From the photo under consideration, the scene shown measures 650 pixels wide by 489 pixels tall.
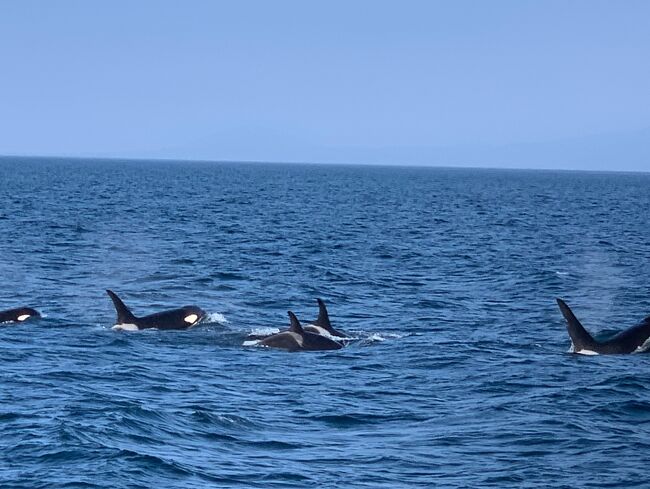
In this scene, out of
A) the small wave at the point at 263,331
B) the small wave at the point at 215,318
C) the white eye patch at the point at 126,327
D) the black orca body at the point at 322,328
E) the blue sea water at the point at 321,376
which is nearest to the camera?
the blue sea water at the point at 321,376

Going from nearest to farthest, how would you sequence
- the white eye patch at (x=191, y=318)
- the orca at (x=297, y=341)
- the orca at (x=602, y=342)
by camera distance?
1. the orca at (x=602, y=342)
2. the orca at (x=297, y=341)
3. the white eye patch at (x=191, y=318)

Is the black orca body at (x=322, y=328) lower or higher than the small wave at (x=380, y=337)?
higher

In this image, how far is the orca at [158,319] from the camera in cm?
3003

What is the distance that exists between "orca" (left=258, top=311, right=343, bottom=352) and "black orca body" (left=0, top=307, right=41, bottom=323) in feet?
21.9

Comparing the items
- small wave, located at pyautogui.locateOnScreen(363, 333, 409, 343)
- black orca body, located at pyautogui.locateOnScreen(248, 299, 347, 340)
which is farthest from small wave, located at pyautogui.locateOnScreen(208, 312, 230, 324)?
small wave, located at pyautogui.locateOnScreen(363, 333, 409, 343)

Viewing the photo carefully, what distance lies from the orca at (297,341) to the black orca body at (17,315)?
667cm

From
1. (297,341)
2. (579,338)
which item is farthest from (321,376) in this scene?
(579,338)

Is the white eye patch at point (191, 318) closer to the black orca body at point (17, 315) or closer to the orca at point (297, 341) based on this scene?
the orca at point (297, 341)

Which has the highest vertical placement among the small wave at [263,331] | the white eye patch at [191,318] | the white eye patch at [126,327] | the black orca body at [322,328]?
the black orca body at [322,328]

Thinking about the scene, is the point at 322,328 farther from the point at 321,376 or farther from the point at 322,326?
the point at 321,376

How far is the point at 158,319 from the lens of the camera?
30.5m

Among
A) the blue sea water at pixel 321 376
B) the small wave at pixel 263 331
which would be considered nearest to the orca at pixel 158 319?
the blue sea water at pixel 321 376

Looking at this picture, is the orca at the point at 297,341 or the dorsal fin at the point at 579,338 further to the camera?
the orca at the point at 297,341

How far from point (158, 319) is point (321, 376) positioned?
7517mm
